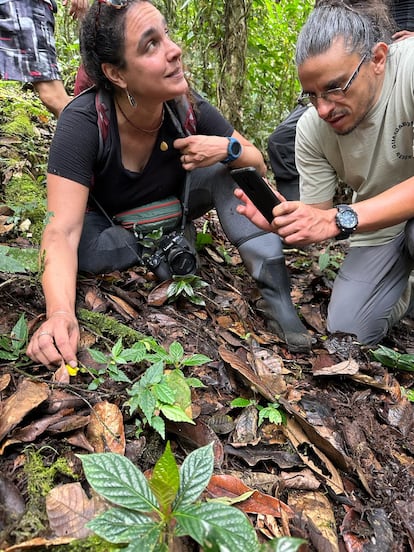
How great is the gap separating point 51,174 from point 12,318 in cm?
78

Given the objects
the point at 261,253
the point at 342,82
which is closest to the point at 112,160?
the point at 261,253

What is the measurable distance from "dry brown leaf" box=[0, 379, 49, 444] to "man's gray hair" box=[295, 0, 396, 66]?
6.73 feet

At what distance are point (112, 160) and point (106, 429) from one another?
61.8 inches

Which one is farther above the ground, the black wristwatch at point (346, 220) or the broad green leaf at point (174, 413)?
the black wristwatch at point (346, 220)

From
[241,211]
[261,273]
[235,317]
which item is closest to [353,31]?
[241,211]

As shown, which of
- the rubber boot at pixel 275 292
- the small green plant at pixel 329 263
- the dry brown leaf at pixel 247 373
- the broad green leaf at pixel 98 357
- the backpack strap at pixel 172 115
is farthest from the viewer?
the small green plant at pixel 329 263

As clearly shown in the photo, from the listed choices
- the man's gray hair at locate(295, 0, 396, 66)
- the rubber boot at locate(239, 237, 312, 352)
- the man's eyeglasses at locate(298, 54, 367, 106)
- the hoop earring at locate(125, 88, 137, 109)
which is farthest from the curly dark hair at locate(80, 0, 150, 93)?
the rubber boot at locate(239, 237, 312, 352)

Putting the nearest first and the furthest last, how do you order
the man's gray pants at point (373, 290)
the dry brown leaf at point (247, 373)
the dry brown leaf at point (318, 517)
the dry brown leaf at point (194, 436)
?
the dry brown leaf at point (318, 517) → the dry brown leaf at point (194, 436) → the dry brown leaf at point (247, 373) → the man's gray pants at point (373, 290)

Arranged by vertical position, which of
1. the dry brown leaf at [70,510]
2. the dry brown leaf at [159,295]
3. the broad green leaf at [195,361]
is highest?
the dry brown leaf at [70,510]

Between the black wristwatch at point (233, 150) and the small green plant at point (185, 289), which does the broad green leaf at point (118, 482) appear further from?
the black wristwatch at point (233, 150)

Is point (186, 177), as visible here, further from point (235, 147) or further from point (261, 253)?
point (261, 253)

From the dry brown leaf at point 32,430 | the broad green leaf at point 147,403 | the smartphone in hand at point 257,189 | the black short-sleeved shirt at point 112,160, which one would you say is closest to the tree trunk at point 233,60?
the black short-sleeved shirt at point 112,160

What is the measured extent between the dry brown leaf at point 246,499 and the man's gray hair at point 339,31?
81.8 inches

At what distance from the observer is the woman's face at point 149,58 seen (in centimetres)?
246
